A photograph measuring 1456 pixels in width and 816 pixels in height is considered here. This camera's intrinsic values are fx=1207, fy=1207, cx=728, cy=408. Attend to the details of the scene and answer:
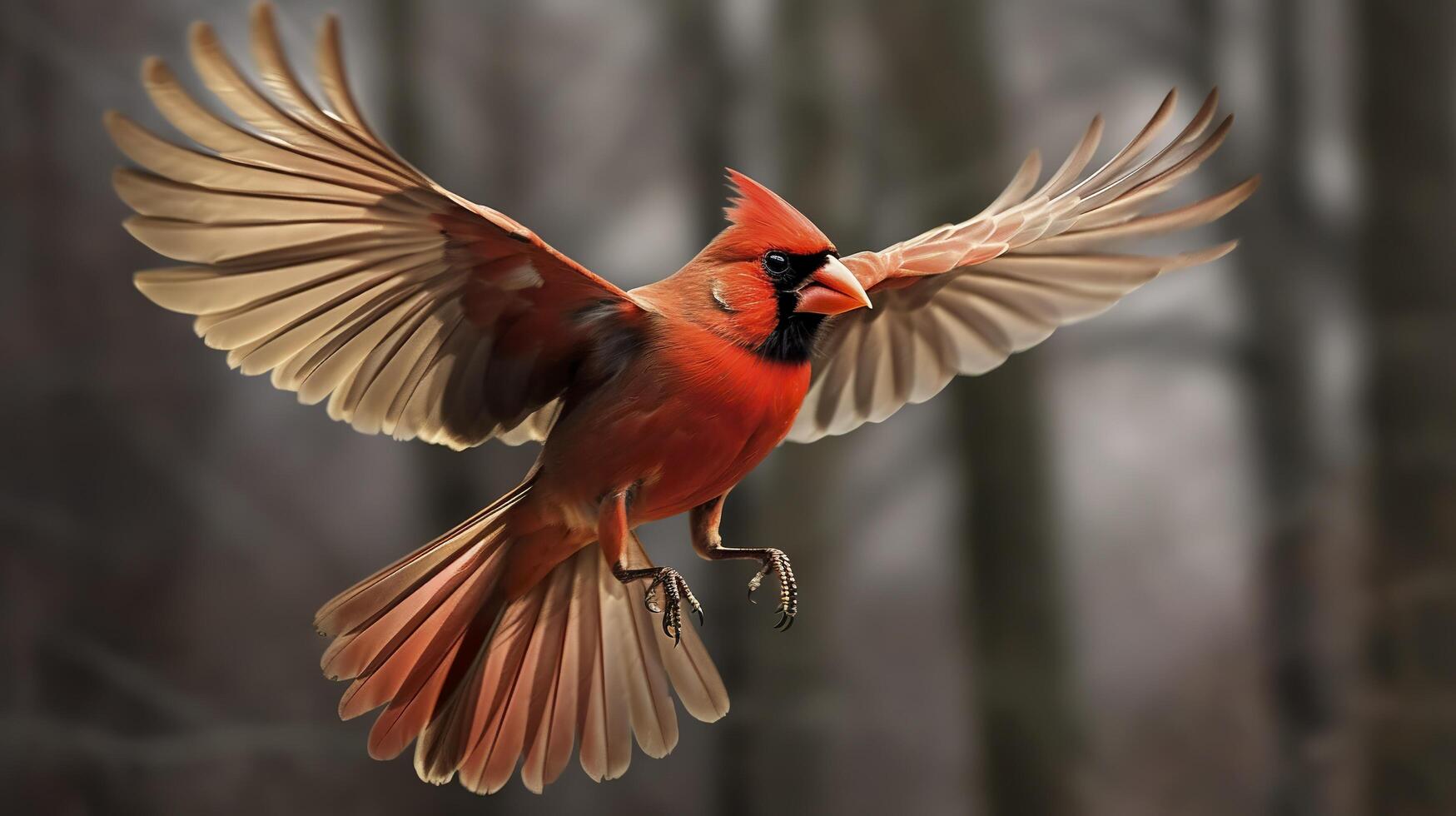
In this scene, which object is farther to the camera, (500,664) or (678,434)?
(500,664)

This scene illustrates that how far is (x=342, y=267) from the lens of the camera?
0.71 metres

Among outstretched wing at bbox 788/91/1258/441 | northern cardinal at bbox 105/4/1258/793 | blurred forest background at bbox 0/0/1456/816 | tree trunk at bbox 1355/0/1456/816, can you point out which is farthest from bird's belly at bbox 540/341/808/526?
tree trunk at bbox 1355/0/1456/816

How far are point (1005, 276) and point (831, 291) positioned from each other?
31 cm

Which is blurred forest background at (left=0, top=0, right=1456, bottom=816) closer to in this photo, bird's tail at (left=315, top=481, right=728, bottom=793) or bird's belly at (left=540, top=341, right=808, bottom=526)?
bird's tail at (left=315, top=481, right=728, bottom=793)

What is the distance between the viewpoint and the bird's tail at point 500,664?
0.77m

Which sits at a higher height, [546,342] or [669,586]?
[546,342]

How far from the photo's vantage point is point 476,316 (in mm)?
763

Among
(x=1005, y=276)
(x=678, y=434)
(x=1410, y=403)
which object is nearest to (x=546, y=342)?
(x=678, y=434)

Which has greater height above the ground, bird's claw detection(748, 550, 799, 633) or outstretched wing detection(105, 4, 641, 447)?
outstretched wing detection(105, 4, 641, 447)

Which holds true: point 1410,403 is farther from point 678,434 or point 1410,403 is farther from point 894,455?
point 678,434

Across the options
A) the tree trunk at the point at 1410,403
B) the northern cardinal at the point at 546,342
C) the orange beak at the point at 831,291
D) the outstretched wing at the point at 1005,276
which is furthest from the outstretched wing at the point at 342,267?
the tree trunk at the point at 1410,403

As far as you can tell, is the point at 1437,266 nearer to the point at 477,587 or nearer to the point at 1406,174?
the point at 1406,174

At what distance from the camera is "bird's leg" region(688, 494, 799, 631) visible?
0.77 m

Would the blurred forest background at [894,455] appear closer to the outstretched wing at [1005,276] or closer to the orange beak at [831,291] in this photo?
the outstretched wing at [1005,276]
